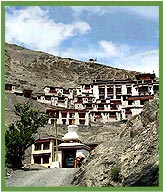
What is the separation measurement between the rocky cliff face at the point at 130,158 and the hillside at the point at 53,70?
72260 mm

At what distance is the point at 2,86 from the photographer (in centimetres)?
1377

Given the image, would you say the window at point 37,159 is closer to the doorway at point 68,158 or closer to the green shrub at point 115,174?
the doorway at point 68,158

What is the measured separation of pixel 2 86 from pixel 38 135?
34.1 meters

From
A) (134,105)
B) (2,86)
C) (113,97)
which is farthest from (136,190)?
(113,97)

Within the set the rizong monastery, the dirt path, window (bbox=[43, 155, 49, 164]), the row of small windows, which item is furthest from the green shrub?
the rizong monastery

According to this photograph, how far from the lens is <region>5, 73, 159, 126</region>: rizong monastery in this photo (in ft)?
201

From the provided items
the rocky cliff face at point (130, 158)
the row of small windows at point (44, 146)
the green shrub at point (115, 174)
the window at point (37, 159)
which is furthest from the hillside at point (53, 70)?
the green shrub at point (115, 174)

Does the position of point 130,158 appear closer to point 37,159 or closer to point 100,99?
point 37,159

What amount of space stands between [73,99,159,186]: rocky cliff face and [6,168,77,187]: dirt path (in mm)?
1050

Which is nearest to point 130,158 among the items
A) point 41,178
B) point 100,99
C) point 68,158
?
point 41,178

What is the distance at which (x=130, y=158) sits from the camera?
784 inches

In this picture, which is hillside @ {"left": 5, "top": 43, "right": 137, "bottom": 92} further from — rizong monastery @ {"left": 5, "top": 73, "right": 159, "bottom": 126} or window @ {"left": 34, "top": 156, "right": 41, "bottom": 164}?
window @ {"left": 34, "top": 156, "right": 41, "bottom": 164}

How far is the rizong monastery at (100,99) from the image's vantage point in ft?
201

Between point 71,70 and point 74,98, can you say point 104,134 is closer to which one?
point 74,98
